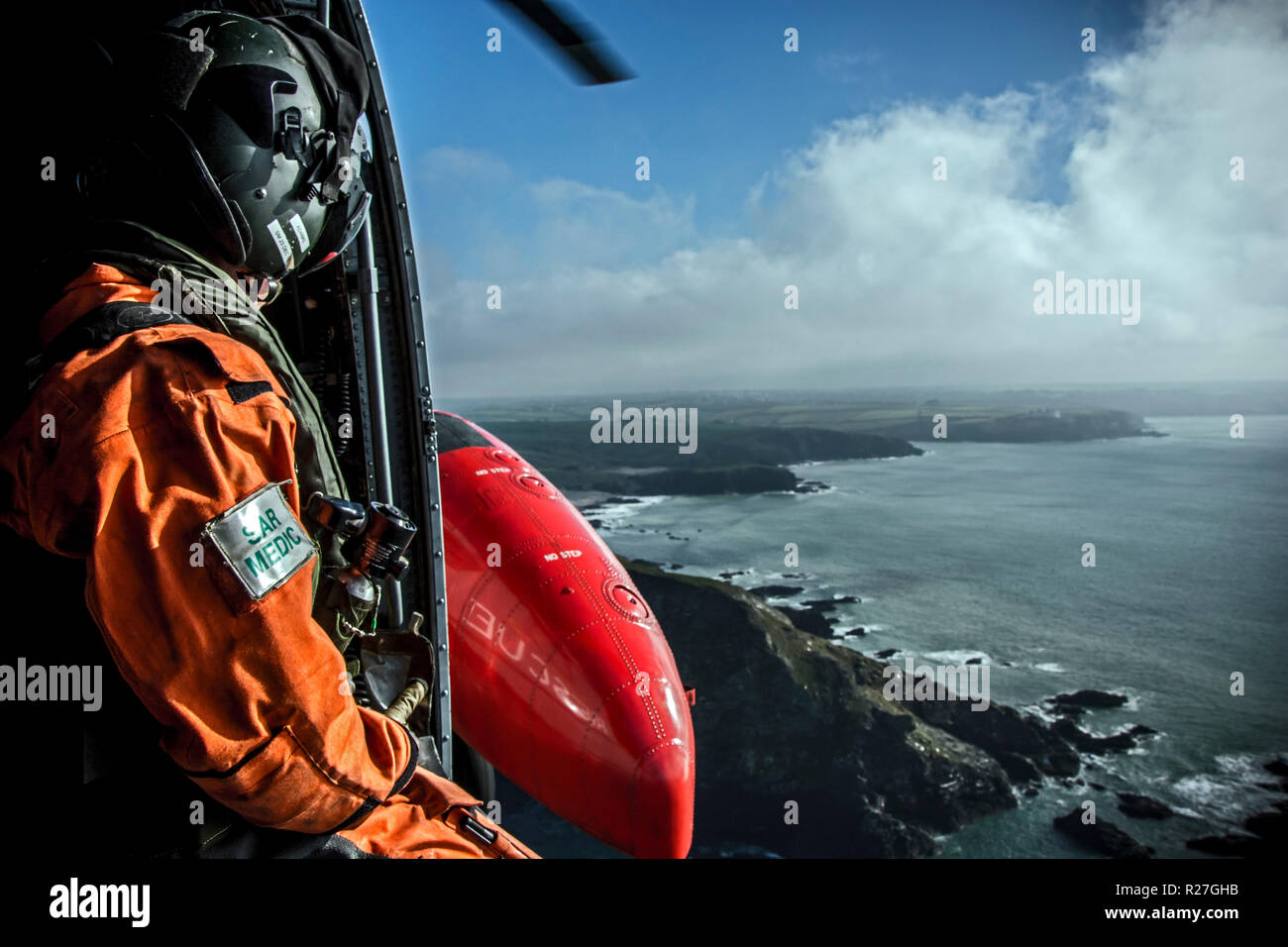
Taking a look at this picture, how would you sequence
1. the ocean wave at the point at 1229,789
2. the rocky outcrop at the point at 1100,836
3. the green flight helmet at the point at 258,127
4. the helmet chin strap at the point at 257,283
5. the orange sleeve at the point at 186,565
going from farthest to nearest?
the ocean wave at the point at 1229,789, the rocky outcrop at the point at 1100,836, the helmet chin strap at the point at 257,283, the green flight helmet at the point at 258,127, the orange sleeve at the point at 186,565

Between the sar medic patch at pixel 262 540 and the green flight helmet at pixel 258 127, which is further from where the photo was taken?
the green flight helmet at pixel 258 127

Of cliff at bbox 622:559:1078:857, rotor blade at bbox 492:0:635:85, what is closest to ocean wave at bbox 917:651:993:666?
cliff at bbox 622:559:1078:857

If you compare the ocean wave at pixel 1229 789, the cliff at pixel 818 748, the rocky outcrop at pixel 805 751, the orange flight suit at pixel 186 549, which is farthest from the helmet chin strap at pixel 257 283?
the ocean wave at pixel 1229 789

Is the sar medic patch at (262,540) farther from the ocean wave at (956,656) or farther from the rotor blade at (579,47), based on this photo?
the ocean wave at (956,656)

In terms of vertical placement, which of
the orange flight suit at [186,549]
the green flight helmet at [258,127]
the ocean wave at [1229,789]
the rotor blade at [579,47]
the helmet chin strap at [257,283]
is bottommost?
the ocean wave at [1229,789]

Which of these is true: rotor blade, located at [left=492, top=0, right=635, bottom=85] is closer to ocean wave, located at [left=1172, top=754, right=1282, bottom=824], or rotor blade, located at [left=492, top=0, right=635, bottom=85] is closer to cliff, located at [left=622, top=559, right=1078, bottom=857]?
cliff, located at [left=622, top=559, right=1078, bottom=857]

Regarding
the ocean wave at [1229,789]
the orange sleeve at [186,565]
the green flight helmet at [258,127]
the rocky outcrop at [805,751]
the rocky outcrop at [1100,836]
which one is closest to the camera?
the orange sleeve at [186,565]

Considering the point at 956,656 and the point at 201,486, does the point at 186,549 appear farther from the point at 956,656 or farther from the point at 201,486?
the point at 956,656

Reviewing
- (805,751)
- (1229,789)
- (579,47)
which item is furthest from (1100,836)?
(579,47)
